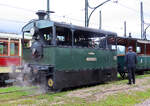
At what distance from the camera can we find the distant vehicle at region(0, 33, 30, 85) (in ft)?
33.3

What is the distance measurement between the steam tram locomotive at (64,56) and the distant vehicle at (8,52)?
206cm

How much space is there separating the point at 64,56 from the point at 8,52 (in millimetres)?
4382

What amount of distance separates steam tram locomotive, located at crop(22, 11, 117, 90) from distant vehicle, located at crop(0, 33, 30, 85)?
6.75 feet

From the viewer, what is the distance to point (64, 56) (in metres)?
7.52

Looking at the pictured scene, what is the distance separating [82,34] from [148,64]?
8116 millimetres

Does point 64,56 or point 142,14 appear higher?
point 142,14

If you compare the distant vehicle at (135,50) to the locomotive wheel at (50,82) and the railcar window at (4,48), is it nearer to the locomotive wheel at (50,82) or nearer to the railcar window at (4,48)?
the locomotive wheel at (50,82)

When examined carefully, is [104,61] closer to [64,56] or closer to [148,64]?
[64,56]

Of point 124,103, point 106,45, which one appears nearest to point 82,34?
point 106,45

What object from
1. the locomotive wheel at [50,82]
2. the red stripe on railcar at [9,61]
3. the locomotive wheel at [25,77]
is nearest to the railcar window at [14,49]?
the red stripe on railcar at [9,61]

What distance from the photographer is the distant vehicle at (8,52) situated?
400 inches

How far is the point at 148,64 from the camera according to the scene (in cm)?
1502

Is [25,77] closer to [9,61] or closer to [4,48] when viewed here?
[9,61]

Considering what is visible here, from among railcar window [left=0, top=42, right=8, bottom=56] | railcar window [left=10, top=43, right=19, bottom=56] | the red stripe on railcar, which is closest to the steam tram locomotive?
the red stripe on railcar
